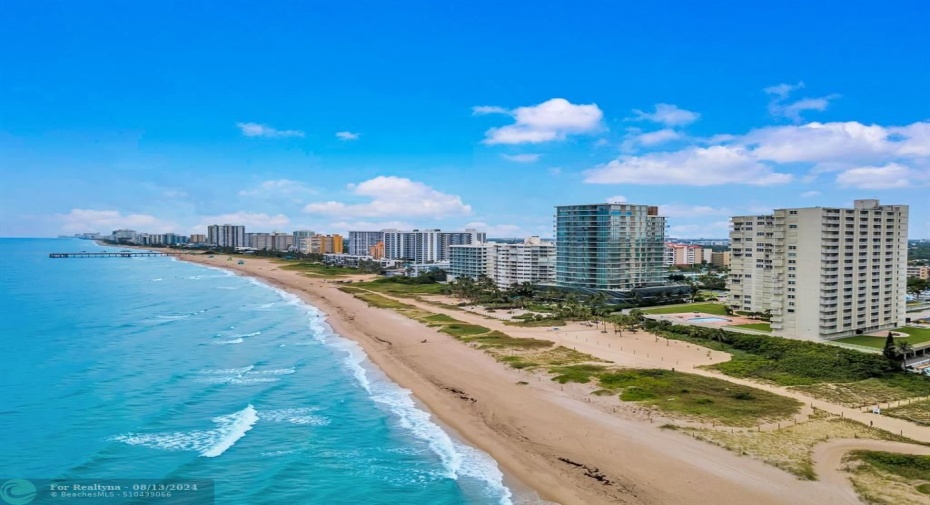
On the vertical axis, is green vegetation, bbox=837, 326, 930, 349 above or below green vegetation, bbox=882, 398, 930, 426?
above

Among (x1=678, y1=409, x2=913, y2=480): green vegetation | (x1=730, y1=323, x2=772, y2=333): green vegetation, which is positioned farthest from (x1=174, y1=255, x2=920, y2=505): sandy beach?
(x1=730, y1=323, x2=772, y2=333): green vegetation

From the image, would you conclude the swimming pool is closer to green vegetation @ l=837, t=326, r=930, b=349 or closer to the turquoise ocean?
green vegetation @ l=837, t=326, r=930, b=349

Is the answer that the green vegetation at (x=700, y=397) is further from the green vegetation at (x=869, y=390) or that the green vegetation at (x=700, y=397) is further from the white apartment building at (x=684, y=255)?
the white apartment building at (x=684, y=255)

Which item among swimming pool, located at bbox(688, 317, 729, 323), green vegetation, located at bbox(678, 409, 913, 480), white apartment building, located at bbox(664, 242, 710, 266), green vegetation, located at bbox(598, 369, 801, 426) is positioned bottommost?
green vegetation, located at bbox(678, 409, 913, 480)

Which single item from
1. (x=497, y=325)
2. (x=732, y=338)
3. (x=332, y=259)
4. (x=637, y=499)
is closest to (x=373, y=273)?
(x=332, y=259)

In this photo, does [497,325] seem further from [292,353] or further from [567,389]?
[567,389]

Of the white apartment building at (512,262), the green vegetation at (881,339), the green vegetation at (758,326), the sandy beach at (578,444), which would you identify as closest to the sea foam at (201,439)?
the sandy beach at (578,444)

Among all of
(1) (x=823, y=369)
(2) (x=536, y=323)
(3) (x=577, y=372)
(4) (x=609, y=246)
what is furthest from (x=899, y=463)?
(4) (x=609, y=246)

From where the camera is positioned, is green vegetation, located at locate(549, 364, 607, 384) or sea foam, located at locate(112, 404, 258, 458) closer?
sea foam, located at locate(112, 404, 258, 458)
